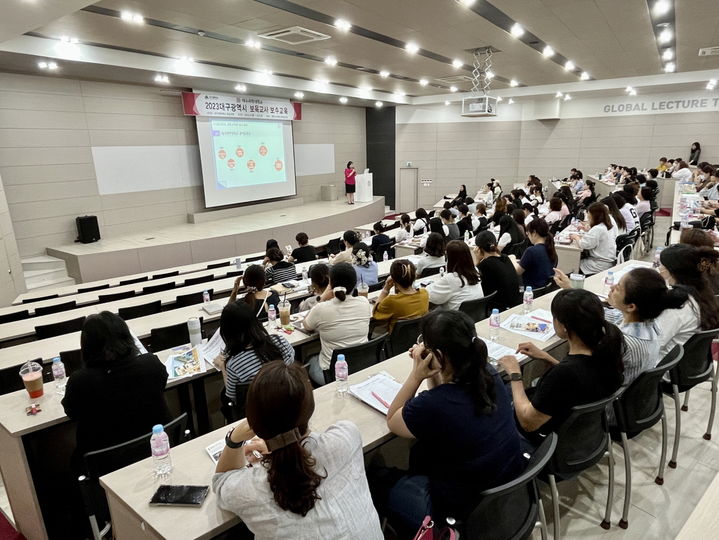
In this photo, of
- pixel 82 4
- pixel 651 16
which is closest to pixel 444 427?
pixel 82 4

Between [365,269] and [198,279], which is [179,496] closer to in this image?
[365,269]

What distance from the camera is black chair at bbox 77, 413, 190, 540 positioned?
2.22 m

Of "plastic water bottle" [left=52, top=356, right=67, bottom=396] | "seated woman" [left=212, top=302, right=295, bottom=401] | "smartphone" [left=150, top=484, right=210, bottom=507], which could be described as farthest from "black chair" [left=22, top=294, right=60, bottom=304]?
"smartphone" [left=150, top=484, right=210, bottom=507]

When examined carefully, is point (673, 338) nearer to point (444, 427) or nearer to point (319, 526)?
point (444, 427)

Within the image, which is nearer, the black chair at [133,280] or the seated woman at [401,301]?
the seated woman at [401,301]

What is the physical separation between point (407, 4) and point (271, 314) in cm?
438

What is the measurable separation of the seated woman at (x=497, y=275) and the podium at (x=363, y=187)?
1092cm

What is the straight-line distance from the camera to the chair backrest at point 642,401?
A: 2.46 m

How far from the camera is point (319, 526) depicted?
1.40 metres

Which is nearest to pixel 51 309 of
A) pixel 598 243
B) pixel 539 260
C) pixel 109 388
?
pixel 109 388

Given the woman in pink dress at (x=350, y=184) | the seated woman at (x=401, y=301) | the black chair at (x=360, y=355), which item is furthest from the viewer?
the woman in pink dress at (x=350, y=184)

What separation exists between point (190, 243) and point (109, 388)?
7.46m

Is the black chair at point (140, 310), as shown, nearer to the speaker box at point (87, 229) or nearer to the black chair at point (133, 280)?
the black chair at point (133, 280)

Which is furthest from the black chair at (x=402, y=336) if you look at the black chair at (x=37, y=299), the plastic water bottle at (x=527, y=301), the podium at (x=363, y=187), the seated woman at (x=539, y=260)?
the podium at (x=363, y=187)
